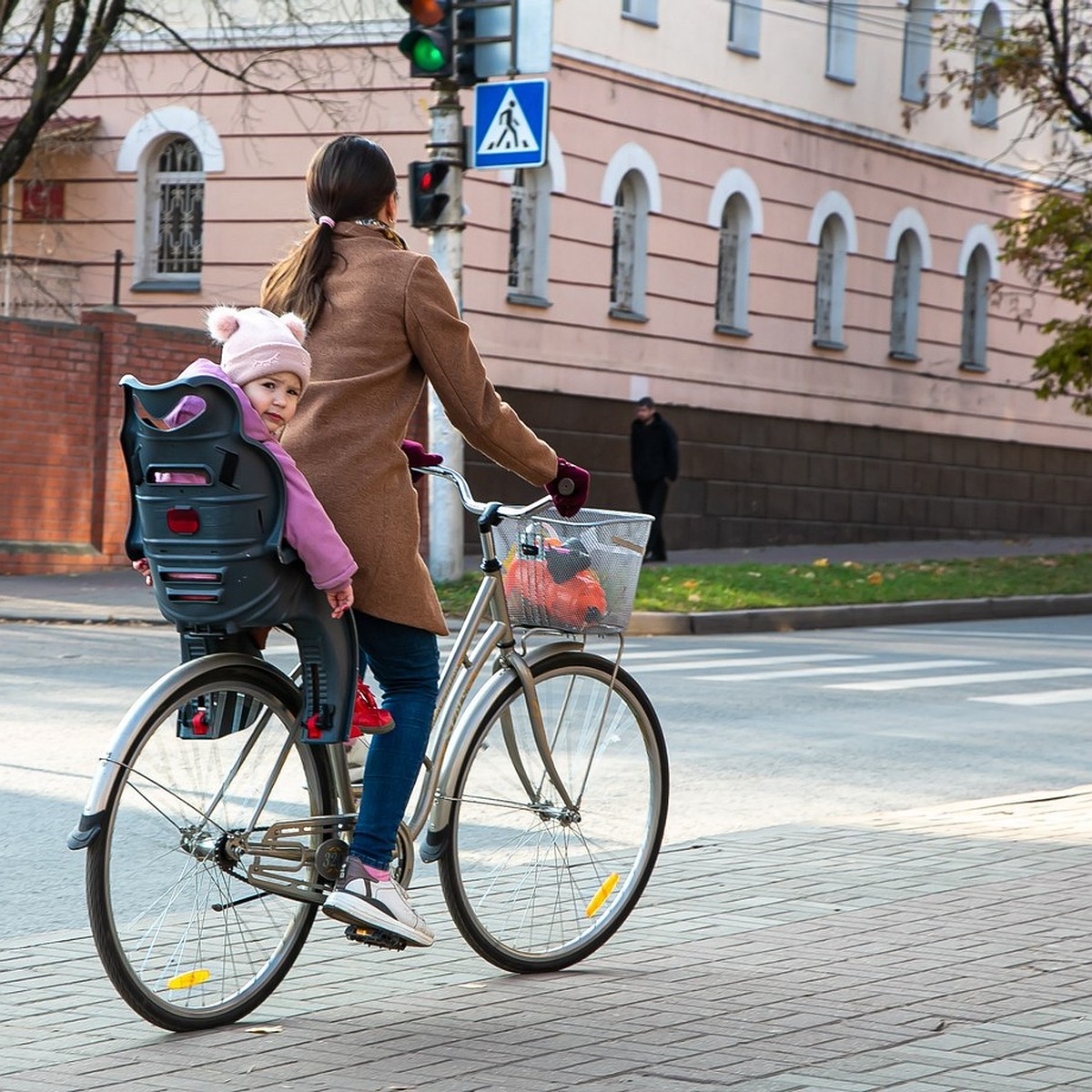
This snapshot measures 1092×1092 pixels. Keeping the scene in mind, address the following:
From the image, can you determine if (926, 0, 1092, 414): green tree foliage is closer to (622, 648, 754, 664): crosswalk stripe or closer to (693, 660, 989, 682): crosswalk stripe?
(693, 660, 989, 682): crosswalk stripe

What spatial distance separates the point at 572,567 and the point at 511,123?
11329 millimetres

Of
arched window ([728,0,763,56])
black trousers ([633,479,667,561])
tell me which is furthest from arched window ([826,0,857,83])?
black trousers ([633,479,667,561])

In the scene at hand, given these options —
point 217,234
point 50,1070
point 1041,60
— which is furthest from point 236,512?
point 1041,60

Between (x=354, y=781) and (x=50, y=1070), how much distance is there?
100 cm

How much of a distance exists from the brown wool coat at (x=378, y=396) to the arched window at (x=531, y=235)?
1929 centimetres

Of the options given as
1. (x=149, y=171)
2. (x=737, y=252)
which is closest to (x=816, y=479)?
(x=737, y=252)

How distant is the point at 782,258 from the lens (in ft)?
92.3

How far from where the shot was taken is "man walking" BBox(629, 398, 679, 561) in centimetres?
2309

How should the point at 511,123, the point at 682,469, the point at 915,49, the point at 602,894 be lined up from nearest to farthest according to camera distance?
the point at 602,894 → the point at 511,123 → the point at 682,469 → the point at 915,49

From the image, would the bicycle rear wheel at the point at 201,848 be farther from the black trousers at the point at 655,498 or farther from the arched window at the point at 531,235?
the arched window at the point at 531,235

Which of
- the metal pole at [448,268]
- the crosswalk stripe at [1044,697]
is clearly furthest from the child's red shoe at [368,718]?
the metal pole at [448,268]

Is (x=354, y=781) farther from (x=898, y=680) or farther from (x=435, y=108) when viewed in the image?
(x=435, y=108)

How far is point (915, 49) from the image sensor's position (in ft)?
101

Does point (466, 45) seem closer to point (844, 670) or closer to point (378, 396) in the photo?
point (844, 670)
